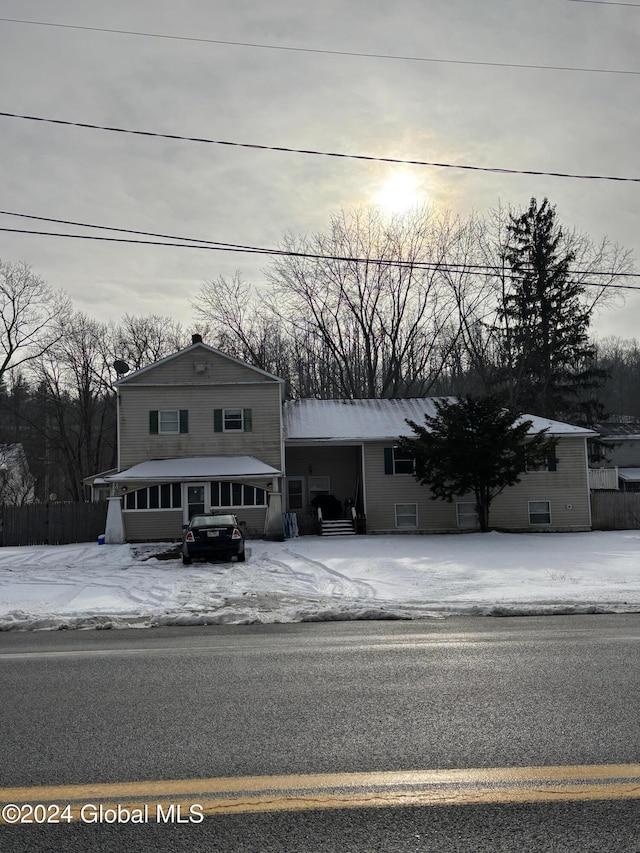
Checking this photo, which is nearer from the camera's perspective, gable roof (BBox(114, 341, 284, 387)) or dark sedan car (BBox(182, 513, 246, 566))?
dark sedan car (BBox(182, 513, 246, 566))

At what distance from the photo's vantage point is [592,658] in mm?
6965

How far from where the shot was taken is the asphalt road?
11.2 feet

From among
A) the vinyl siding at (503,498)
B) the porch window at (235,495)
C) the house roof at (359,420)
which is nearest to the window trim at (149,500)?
the porch window at (235,495)

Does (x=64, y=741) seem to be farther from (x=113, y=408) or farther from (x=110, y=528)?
(x=113, y=408)

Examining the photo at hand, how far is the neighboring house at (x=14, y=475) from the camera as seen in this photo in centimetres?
4470

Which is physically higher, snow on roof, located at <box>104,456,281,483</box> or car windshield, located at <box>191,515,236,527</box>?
snow on roof, located at <box>104,456,281,483</box>

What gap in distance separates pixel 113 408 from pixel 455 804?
2111 inches

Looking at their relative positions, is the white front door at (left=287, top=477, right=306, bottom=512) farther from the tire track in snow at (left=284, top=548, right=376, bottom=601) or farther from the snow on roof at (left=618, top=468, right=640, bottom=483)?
the snow on roof at (left=618, top=468, right=640, bottom=483)

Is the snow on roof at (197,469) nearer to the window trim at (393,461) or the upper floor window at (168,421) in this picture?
the upper floor window at (168,421)

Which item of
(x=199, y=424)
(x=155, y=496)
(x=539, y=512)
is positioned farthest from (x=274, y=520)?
(x=539, y=512)

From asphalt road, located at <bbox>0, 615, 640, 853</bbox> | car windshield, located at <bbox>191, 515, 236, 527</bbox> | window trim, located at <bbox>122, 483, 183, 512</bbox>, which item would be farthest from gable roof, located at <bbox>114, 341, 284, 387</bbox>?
asphalt road, located at <bbox>0, 615, 640, 853</bbox>

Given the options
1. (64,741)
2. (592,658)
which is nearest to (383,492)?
(592,658)

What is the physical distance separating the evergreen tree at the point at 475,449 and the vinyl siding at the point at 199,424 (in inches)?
229

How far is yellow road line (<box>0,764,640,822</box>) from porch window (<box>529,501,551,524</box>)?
26.7 meters
